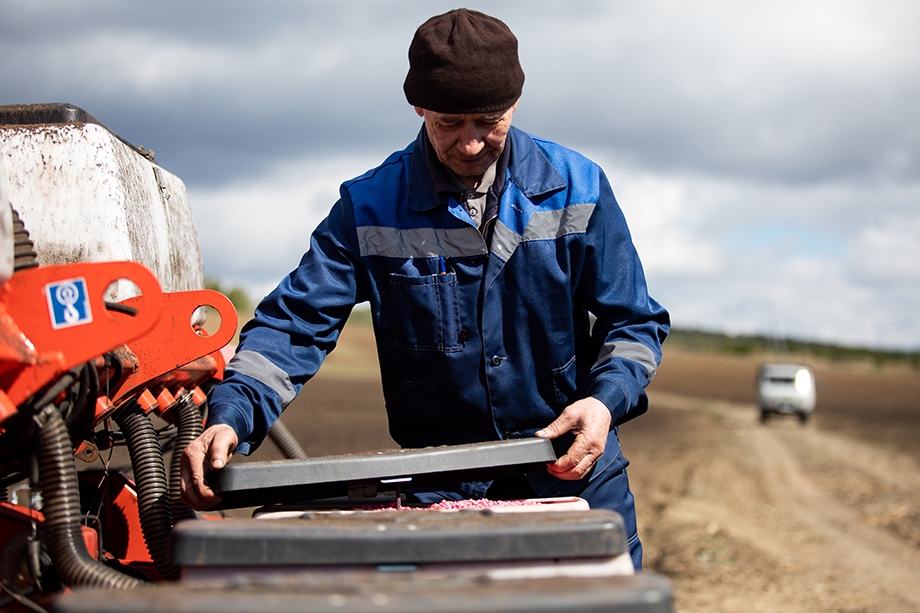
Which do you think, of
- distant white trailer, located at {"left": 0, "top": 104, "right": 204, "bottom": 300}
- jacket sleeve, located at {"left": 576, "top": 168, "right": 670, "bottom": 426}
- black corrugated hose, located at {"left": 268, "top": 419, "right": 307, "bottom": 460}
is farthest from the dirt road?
distant white trailer, located at {"left": 0, "top": 104, "right": 204, "bottom": 300}

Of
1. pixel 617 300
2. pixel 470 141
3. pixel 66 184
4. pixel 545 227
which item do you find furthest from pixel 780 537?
pixel 66 184

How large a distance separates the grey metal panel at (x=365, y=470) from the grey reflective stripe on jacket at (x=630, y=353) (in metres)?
0.48

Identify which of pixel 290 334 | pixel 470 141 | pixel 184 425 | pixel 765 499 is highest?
pixel 470 141

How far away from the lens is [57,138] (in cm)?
194

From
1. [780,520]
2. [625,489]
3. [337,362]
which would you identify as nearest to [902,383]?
[337,362]

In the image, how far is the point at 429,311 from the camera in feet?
7.02

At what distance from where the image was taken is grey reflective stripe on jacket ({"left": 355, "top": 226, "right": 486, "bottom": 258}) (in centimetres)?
213

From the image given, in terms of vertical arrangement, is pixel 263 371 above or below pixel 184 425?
above

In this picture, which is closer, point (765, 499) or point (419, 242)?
point (419, 242)

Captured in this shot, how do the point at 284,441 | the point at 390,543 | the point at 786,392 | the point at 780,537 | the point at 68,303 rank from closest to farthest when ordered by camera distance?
the point at 390,543 → the point at 68,303 → the point at 284,441 → the point at 780,537 → the point at 786,392

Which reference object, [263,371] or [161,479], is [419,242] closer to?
[263,371]

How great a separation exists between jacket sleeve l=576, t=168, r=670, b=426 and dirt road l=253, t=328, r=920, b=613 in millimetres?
3965

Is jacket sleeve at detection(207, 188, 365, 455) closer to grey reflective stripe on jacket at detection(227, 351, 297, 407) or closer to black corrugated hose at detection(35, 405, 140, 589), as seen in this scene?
grey reflective stripe on jacket at detection(227, 351, 297, 407)

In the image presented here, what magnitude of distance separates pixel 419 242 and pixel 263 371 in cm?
54
